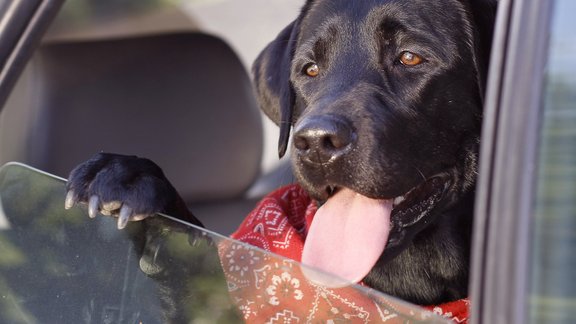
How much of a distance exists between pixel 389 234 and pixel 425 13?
0.56 metres

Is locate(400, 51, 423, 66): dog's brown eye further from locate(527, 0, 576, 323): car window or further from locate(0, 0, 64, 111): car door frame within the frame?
locate(527, 0, 576, 323): car window

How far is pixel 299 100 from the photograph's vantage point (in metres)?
2.48

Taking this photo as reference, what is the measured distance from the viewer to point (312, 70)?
2.44 metres

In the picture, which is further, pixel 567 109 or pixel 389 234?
pixel 389 234

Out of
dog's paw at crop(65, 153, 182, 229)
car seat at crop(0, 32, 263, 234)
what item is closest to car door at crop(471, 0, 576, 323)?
dog's paw at crop(65, 153, 182, 229)

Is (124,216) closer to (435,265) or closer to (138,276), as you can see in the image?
(138,276)

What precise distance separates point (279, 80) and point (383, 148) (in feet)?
2.10

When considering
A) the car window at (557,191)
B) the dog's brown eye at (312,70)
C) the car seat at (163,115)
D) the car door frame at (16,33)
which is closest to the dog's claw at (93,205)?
the car door frame at (16,33)

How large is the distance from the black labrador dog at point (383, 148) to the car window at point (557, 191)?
2.21ft

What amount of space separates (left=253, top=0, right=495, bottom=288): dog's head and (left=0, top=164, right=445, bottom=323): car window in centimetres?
39

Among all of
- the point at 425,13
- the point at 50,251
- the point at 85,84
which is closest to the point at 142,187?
the point at 50,251

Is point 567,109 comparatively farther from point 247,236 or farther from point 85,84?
point 85,84

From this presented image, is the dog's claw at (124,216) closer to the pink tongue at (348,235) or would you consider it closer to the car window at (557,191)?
the pink tongue at (348,235)

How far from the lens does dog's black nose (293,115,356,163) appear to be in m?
1.93
